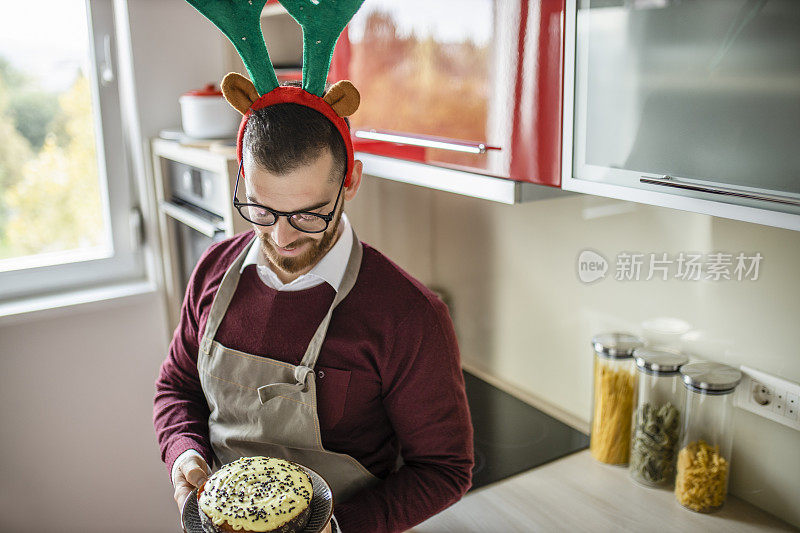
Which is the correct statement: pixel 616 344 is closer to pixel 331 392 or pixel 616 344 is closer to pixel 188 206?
pixel 331 392

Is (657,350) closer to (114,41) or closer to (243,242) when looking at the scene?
(243,242)

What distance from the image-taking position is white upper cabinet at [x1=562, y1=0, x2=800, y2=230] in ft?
2.51

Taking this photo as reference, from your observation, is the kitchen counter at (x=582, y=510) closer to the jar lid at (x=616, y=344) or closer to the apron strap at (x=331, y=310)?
the jar lid at (x=616, y=344)

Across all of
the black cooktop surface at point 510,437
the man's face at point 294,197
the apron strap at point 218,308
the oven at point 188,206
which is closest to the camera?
the man's face at point 294,197

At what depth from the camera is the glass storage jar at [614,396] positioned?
4.50ft

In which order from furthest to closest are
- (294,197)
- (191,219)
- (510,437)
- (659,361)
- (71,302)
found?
(71,302) → (191,219) → (510,437) → (659,361) → (294,197)

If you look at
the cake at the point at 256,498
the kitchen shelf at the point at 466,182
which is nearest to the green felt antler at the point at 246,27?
the kitchen shelf at the point at 466,182

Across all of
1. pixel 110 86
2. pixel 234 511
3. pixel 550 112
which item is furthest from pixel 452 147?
pixel 110 86

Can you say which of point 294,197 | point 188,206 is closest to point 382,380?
point 294,197

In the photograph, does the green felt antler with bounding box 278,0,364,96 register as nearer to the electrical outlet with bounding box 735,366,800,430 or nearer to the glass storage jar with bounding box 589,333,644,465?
the glass storage jar with bounding box 589,333,644,465

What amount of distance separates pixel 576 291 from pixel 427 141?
54cm

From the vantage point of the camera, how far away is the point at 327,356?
1.04 metres

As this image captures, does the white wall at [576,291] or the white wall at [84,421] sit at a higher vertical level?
the white wall at [576,291]

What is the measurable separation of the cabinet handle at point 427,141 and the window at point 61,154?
1.00m
